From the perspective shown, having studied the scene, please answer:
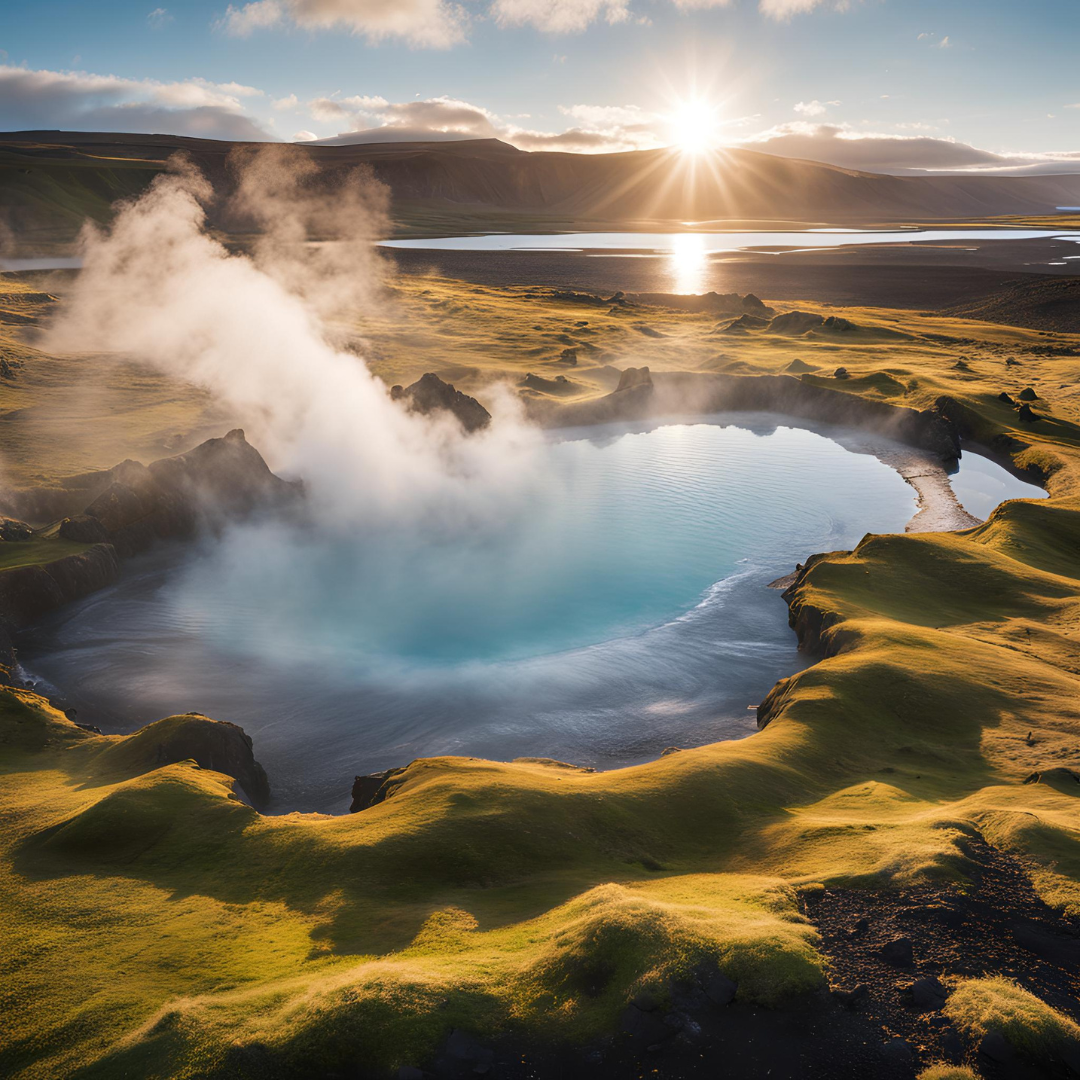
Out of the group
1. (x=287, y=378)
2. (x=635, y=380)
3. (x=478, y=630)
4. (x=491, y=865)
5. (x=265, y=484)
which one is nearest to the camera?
(x=491, y=865)

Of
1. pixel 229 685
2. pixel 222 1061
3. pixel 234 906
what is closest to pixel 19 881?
pixel 234 906

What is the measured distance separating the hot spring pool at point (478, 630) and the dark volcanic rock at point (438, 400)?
31.7 feet

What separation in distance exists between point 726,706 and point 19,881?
60.6ft

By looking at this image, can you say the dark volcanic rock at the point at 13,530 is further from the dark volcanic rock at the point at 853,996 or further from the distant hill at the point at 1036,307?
the distant hill at the point at 1036,307

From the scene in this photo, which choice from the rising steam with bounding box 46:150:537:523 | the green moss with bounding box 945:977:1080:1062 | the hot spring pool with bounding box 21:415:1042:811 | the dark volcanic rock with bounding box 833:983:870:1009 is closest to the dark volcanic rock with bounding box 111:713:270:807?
the hot spring pool with bounding box 21:415:1042:811

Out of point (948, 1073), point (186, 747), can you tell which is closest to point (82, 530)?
point (186, 747)

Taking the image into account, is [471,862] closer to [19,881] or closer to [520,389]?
[19,881]

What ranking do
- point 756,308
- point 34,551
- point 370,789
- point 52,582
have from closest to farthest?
point 370,789, point 52,582, point 34,551, point 756,308

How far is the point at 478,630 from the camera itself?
2984 cm

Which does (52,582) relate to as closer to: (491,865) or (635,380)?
(491,865)

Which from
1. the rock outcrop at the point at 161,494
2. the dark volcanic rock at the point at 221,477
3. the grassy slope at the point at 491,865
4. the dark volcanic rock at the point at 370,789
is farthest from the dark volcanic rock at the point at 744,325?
the dark volcanic rock at the point at 370,789

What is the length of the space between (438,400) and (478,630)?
83.0 feet

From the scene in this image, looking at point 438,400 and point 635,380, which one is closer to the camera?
point 438,400

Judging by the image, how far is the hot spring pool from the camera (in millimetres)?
23578
